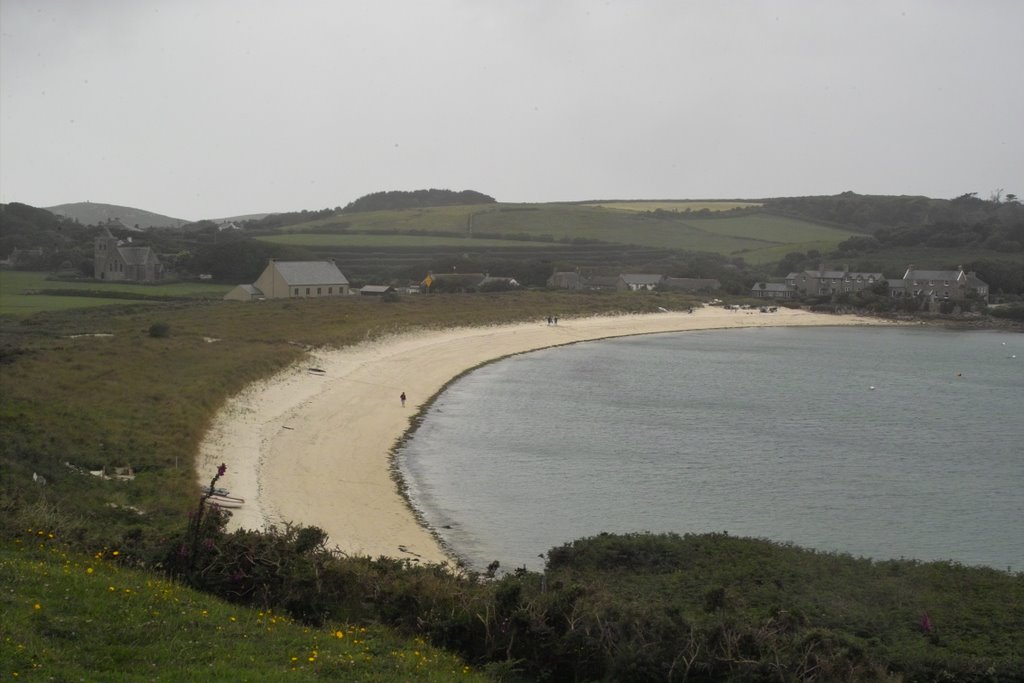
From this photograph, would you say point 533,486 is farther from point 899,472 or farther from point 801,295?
point 801,295

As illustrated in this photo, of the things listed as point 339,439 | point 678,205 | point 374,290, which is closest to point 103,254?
point 374,290

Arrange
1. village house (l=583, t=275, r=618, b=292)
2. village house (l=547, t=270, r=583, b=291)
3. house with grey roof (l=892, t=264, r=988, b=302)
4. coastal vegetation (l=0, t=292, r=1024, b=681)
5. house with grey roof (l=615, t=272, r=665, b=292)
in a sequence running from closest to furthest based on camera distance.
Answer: coastal vegetation (l=0, t=292, r=1024, b=681), house with grey roof (l=892, t=264, r=988, b=302), village house (l=547, t=270, r=583, b=291), village house (l=583, t=275, r=618, b=292), house with grey roof (l=615, t=272, r=665, b=292)

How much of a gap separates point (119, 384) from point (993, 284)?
7054cm

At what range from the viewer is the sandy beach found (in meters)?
15.2

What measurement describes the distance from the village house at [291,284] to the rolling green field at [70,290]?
5.89ft

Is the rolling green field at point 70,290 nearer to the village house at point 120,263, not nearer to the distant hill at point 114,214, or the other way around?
the village house at point 120,263

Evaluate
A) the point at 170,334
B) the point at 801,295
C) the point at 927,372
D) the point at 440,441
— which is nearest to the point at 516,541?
the point at 440,441

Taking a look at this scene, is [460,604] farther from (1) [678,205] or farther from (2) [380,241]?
(1) [678,205]

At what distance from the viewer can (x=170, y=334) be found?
32031mm

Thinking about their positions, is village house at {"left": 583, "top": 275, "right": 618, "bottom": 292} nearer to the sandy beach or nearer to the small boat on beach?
the sandy beach

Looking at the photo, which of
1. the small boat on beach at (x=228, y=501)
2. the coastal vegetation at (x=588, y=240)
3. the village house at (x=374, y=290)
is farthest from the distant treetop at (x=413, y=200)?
the small boat on beach at (x=228, y=501)

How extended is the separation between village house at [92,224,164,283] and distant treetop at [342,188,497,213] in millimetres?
69437

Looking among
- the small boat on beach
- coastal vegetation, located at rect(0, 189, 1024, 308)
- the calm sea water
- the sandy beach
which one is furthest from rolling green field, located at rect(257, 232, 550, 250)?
the small boat on beach

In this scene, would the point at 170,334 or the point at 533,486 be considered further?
the point at 170,334
